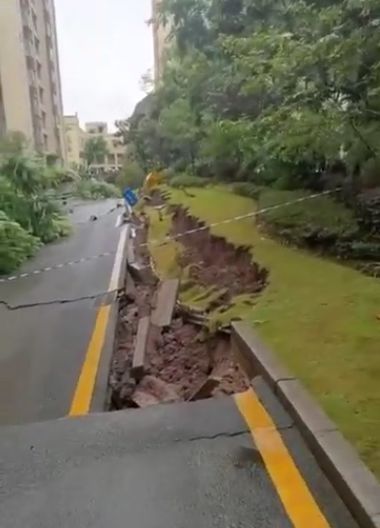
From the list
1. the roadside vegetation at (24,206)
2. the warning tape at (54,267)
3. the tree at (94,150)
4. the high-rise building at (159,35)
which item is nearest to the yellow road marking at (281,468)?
the warning tape at (54,267)

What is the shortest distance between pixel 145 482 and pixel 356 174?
926cm

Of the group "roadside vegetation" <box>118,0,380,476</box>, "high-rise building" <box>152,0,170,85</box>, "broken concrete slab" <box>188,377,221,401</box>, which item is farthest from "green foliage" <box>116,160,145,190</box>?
"broken concrete slab" <box>188,377,221,401</box>

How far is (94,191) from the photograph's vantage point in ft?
176

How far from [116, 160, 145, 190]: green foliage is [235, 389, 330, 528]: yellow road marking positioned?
5223 centimetres

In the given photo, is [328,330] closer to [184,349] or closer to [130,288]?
[184,349]

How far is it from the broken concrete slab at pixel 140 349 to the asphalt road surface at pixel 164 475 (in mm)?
2328

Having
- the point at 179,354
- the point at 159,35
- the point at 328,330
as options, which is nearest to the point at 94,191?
the point at 159,35

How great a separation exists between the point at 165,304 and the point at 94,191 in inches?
1823

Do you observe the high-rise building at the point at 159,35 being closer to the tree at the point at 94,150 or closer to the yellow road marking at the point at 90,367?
the yellow road marking at the point at 90,367

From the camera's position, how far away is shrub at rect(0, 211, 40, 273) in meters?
12.8

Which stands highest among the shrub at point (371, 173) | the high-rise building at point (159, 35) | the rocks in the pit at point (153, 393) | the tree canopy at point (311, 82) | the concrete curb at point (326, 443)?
the high-rise building at point (159, 35)

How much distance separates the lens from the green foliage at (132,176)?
185ft

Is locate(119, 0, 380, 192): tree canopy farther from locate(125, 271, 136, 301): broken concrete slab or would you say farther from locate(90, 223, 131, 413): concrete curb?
locate(90, 223, 131, 413): concrete curb

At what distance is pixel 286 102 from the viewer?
982 centimetres
